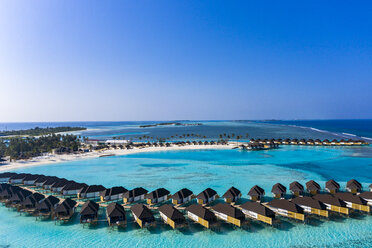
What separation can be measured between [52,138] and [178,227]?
75623mm

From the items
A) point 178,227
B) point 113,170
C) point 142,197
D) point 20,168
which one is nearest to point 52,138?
point 20,168

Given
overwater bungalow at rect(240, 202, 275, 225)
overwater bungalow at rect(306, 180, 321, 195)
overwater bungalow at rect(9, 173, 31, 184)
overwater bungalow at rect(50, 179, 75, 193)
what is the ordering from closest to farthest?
overwater bungalow at rect(240, 202, 275, 225)
overwater bungalow at rect(306, 180, 321, 195)
overwater bungalow at rect(50, 179, 75, 193)
overwater bungalow at rect(9, 173, 31, 184)

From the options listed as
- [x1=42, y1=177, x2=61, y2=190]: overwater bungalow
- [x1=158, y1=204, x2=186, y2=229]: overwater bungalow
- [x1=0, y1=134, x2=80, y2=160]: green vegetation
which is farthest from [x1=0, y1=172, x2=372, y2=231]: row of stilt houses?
[x1=0, y1=134, x2=80, y2=160]: green vegetation

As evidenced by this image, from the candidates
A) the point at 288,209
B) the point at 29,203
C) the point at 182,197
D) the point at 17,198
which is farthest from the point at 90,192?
the point at 288,209

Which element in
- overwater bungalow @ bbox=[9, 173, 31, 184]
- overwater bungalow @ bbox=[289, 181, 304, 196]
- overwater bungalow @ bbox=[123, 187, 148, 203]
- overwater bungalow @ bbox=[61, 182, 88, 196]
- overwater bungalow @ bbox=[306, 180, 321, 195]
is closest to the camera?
overwater bungalow @ bbox=[123, 187, 148, 203]

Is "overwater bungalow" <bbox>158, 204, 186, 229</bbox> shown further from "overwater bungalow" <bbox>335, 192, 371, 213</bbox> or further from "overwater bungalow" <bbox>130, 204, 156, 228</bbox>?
"overwater bungalow" <bbox>335, 192, 371, 213</bbox>

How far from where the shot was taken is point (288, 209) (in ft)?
63.1

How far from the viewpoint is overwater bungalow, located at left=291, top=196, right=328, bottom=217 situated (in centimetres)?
1931

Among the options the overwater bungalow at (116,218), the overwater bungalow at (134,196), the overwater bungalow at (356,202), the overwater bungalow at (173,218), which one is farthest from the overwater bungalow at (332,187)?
the overwater bungalow at (116,218)

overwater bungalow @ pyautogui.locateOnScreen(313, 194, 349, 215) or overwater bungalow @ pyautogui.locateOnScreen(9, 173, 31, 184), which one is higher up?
overwater bungalow @ pyautogui.locateOnScreen(313, 194, 349, 215)

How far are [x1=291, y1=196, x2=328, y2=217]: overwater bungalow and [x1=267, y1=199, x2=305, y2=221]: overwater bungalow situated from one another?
126 centimetres

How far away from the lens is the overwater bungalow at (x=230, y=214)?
18.0 m

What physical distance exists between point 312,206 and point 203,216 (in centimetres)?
1068

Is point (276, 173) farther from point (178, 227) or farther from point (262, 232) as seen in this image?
point (178, 227)
